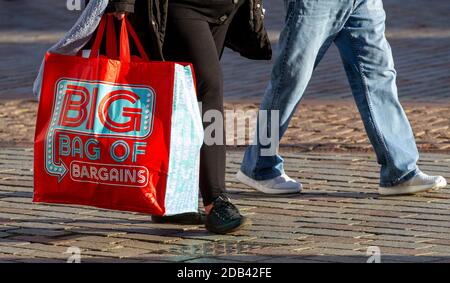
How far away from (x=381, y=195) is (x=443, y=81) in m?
3.84

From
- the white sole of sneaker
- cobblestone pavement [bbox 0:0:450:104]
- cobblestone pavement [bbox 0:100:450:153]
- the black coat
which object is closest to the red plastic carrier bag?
the black coat

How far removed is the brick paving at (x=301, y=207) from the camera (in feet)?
18.3

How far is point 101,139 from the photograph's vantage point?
213 inches

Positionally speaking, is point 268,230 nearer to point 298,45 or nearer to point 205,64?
point 205,64

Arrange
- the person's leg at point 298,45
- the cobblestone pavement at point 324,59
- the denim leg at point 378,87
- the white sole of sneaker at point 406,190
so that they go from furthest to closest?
the cobblestone pavement at point 324,59, the white sole of sneaker at point 406,190, the denim leg at point 378,87, the person's leg at point 298,45

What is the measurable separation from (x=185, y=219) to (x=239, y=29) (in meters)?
0.94

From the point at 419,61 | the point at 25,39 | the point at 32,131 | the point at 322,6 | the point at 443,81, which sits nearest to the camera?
the point at 322,6

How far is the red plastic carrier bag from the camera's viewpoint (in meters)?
5.41

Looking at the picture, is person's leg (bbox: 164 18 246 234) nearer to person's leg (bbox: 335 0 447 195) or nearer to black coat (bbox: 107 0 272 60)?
black coat (bbox: 107 0 272 60)

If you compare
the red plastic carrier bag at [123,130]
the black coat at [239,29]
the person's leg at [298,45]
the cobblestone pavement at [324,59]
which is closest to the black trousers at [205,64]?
the black coat at [239,29]

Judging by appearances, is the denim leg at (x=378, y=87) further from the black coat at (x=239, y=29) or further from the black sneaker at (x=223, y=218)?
the black sneaker at (x=223, y=218)
